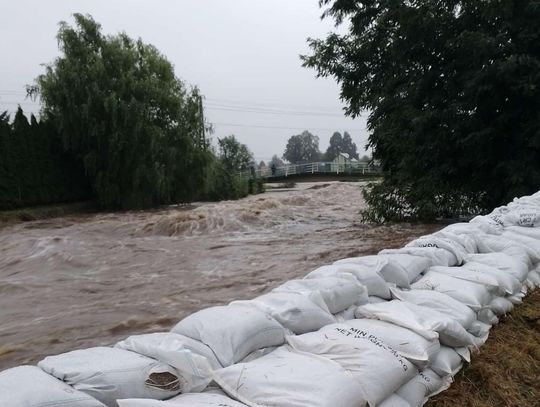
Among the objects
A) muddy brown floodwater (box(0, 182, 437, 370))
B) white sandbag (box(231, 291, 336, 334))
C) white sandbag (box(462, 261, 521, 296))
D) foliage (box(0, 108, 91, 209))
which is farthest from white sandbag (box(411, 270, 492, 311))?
foliage (box(0, 108, 91, 209))

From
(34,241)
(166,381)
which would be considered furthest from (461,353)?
(34,241)

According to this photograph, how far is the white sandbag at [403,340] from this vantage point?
2.01 metres

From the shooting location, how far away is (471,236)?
4.08 m

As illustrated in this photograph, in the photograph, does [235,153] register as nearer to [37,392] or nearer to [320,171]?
[320,171]

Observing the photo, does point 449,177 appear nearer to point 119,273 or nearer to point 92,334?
point 119,273

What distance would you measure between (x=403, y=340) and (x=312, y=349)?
396 millimetres

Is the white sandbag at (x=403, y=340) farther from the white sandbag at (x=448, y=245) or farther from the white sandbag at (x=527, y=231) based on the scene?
the white sandbag at (x=527, y=231)

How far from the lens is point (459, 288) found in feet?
9.23

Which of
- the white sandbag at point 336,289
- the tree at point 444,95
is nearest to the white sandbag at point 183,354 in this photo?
the white sandbag at point 336,289

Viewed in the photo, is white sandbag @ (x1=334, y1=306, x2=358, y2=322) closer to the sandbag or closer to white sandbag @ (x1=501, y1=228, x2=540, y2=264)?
the sandbag

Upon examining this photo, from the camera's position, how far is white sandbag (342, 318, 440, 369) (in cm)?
201

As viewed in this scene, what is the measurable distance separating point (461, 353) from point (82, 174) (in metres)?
19.2

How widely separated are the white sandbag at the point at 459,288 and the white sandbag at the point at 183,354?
1.52m

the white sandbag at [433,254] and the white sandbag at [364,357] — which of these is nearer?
the white sandbag at [364,357]
